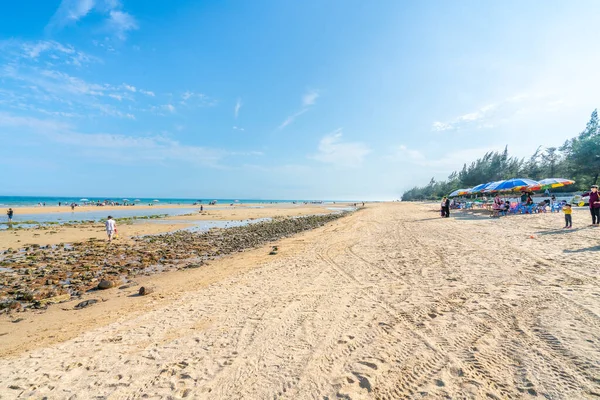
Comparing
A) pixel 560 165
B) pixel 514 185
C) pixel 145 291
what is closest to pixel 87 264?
pixel 145 291

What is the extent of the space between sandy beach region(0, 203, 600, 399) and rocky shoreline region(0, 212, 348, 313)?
1.31 m

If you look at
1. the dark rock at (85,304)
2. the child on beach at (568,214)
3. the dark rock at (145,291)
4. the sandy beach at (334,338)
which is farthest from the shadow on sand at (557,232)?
the dark rock at (85,304)

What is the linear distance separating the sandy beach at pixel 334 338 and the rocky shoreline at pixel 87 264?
1308 millimetres

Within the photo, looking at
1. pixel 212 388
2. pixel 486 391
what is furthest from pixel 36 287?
pixel 486 391

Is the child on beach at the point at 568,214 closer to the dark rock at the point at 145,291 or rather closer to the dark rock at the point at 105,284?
the dark rock at the point at 145,291

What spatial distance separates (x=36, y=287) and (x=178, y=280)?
4230 millimetres

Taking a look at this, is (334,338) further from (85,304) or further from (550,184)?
(550,184)

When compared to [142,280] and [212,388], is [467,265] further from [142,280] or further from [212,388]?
[142,280]

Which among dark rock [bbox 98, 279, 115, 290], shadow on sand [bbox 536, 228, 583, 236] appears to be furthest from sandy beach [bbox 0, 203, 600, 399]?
shadow on sand [bbox 536, 228, 583, 236]

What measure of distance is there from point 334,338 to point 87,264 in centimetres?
1178

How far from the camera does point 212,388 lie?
3.09 meters

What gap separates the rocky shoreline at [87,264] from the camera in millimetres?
7547

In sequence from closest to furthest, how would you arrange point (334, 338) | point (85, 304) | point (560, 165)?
1. point (334, 338)
2. point (85, 304)
3. point (560, 165)

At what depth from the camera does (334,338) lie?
405 centimetres
